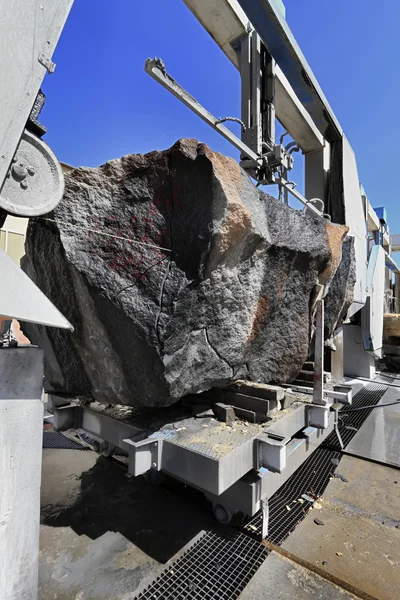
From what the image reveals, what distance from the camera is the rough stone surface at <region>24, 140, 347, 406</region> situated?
65.9 inches

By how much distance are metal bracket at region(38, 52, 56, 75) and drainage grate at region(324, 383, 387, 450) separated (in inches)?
163

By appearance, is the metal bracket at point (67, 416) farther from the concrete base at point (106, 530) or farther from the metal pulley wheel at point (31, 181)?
the metal pulley wheel at point (31, 181)

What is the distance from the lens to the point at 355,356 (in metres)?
6.80

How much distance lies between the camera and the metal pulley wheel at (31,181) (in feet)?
3.68

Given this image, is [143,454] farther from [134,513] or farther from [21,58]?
[21,58]

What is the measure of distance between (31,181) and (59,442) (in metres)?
3.25

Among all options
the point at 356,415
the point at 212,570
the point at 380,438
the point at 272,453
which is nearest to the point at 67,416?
the point at 212,570

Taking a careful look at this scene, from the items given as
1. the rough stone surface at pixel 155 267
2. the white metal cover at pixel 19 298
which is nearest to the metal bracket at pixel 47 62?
the rough stone surface at pixel 155 267

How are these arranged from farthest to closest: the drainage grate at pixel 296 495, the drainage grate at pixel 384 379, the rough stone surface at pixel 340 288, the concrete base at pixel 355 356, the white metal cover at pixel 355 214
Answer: the drainage grate at pixel 384 379 → the concrete base at pixel 355 356 → the white metal cover at pixel 355 214 → the rough stone surface at pixel 340 288 → the drainage grate at pixel 296 495

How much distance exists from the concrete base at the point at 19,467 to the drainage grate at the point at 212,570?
2.61 ft

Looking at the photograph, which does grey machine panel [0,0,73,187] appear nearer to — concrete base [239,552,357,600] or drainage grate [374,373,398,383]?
concrete base [239,552,357,600]

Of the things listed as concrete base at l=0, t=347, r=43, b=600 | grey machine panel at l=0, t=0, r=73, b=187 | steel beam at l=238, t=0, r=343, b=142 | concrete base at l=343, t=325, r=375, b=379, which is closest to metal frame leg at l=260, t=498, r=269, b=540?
concrete base at l=0, t=347, r=43, b=600

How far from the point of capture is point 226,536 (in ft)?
6.84

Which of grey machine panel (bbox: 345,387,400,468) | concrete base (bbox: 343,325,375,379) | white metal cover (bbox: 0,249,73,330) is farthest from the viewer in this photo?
concrete base (bbox: 343,325,375,379)
